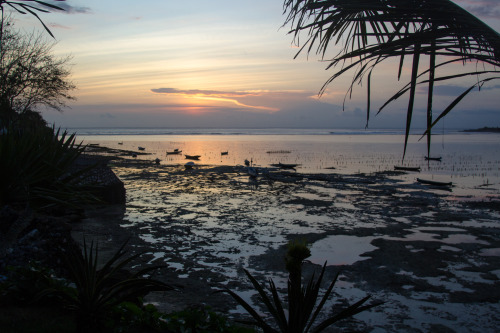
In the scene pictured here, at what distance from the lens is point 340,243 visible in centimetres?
932

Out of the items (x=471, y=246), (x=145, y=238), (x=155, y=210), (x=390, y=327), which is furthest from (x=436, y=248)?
(x=155, y=210)

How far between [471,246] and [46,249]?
8.68m

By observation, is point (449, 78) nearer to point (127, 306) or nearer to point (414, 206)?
point (127, 306)

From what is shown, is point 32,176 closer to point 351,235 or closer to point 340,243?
point 340,243

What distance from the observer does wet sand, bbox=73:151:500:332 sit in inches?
234

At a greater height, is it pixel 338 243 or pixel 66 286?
pixel 66 286

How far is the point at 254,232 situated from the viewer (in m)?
10.2

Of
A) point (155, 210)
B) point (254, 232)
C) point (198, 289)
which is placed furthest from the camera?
point (155, 210)

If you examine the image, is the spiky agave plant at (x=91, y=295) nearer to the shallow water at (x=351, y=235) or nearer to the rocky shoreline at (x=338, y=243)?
the rocky shoreline at (x=338, y=243)

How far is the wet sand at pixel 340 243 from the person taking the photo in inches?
234

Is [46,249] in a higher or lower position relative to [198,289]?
higher

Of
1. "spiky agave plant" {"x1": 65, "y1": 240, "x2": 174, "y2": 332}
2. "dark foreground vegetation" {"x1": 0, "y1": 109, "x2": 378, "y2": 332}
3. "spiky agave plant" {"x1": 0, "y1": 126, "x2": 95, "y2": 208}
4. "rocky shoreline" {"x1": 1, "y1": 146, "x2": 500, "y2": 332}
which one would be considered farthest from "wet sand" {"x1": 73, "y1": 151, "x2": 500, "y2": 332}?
"spiky agave plant" {"x1": 0, "y1": 126, "x2": 95, "y2": 208}

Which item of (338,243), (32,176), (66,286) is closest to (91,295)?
(66,286)

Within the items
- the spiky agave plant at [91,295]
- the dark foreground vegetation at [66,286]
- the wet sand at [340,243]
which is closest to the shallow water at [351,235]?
the wet sand at [340,243]
